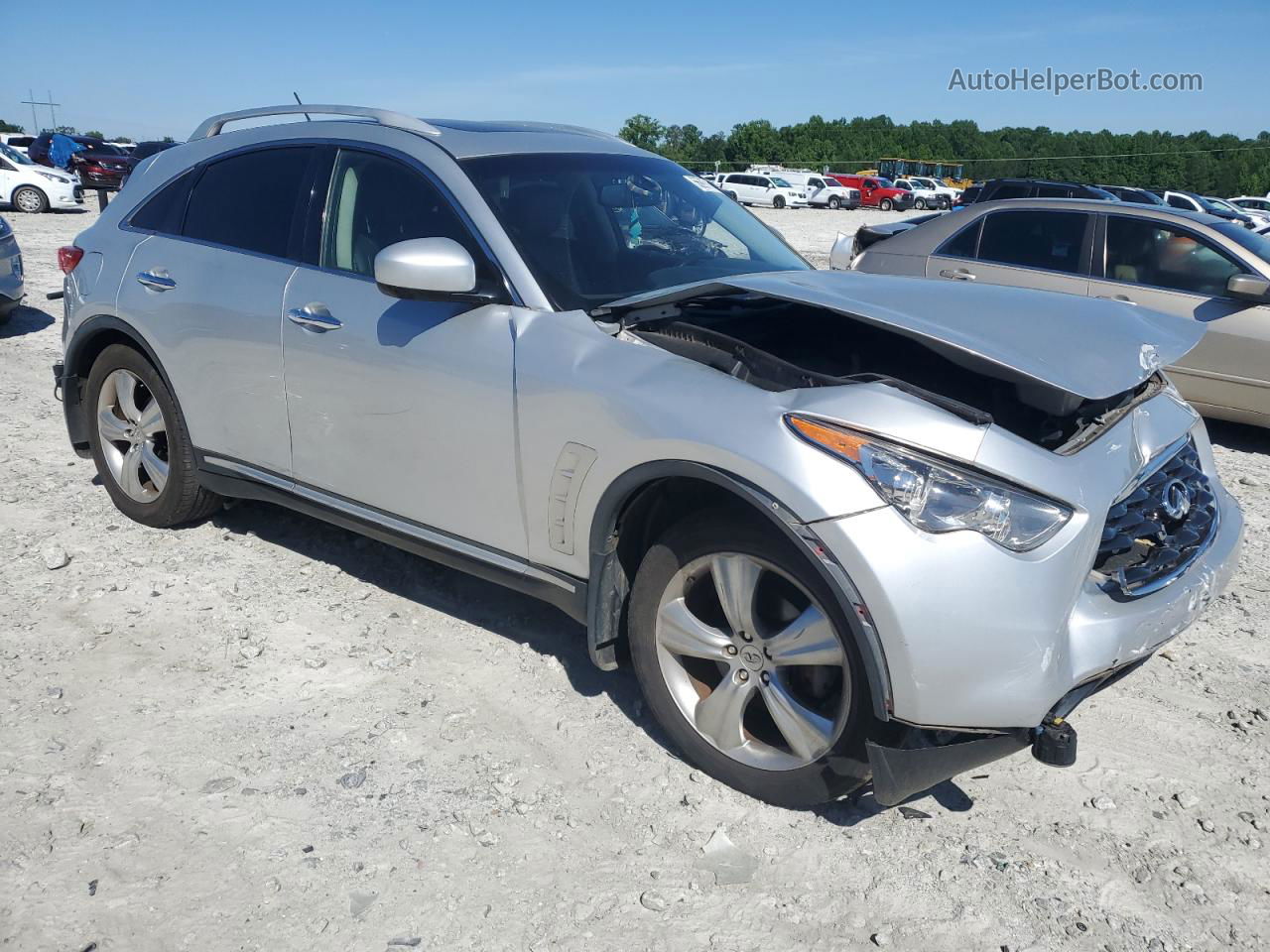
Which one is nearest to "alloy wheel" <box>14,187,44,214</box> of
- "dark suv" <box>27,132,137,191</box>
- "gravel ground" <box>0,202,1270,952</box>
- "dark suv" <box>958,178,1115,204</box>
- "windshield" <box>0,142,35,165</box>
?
"windshield" <box>0,142,35,165</box>

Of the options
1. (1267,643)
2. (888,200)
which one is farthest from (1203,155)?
(1267,643)

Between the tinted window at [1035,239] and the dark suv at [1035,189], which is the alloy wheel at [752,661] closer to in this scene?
the tinted window at [1035,239]

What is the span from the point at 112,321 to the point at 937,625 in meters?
3.84

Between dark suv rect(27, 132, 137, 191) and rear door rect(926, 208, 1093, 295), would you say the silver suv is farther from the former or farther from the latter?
dark suv rect(27, 132, 137, 191)

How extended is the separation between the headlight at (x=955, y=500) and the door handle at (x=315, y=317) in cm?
206

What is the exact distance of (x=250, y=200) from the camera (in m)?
4.27

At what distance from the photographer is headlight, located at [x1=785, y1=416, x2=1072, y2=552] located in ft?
8.16

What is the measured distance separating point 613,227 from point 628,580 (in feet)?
4.47

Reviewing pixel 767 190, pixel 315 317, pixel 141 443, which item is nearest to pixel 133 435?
pixel 141 443

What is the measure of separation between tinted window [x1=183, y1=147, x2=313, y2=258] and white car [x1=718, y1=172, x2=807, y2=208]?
144 ft

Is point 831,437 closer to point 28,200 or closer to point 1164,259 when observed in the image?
point 1164,259

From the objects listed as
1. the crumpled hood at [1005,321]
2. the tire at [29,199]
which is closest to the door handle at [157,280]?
the crumpled hood at [1005,321]

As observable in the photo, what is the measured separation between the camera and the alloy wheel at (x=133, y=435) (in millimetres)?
4766

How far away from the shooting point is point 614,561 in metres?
3.14
